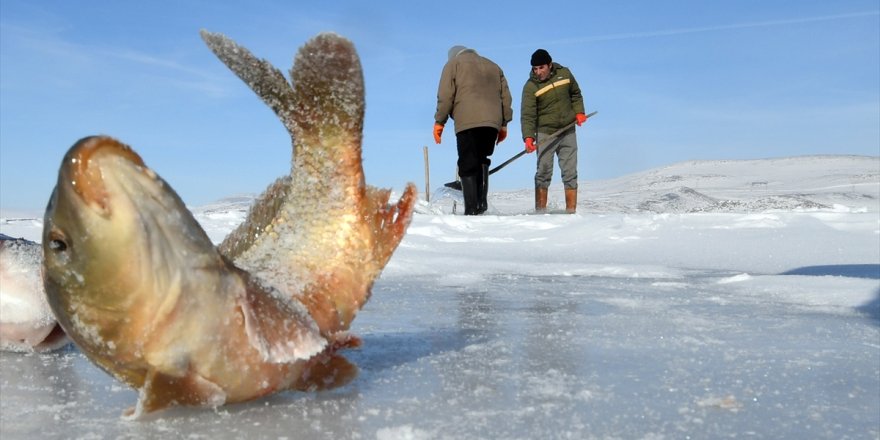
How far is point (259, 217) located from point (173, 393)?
0.63 metres

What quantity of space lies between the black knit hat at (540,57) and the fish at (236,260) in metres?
8.54

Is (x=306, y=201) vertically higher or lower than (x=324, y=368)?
higher

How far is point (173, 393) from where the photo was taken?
1.30 metres

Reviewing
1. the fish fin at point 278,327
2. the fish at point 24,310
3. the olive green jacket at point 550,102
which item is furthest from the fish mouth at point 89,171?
the olive green jacket at point 550,102

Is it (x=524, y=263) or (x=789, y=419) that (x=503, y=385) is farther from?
(x=524, y=263)

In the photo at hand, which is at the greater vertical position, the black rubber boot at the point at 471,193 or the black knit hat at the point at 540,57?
the black knit hat at the point at 540,57

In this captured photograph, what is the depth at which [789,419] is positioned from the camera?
1.35 m

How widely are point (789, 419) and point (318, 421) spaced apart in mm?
A: 818

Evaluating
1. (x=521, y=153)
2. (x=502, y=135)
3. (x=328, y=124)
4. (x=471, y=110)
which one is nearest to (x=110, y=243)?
(x=328, y=124)

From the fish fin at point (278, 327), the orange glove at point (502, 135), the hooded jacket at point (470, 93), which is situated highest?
the hooded jacket at point (470, 93)

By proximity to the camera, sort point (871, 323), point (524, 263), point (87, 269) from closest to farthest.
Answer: point (87, 269)
point (871, 323)
point (524, 263)

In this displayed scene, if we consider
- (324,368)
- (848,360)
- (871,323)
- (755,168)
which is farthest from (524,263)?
(755,168)

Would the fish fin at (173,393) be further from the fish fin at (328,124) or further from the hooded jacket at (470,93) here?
the hooded jacket at (470,93)

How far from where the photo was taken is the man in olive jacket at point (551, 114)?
1002 centimetres
